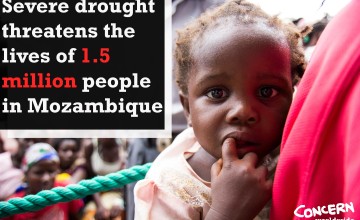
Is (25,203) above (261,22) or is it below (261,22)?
below

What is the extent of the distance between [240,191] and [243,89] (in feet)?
0.33

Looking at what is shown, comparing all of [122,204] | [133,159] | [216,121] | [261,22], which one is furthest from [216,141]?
[122,204]

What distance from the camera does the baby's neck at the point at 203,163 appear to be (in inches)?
21.1

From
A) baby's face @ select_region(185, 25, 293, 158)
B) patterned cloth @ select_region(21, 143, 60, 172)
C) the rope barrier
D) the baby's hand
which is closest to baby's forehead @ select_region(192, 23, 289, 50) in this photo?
baby's face @ select_region(185, 25, 293, 158)

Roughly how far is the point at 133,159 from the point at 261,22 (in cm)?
73

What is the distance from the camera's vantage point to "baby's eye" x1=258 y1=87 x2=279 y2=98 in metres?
0.47

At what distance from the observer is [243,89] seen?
0.46 m

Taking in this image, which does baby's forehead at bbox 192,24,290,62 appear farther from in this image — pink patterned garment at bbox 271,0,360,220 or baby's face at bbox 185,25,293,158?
pink patterned garment at bbox 271,0,360,220

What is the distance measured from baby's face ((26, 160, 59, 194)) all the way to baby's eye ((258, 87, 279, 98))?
0.79m

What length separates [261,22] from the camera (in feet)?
1.63

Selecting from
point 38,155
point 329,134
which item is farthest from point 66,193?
point 329,134

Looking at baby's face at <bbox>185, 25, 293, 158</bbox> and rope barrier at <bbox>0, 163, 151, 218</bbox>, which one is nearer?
baby's face at <bbox>185, 25, 293, 158</bbox>

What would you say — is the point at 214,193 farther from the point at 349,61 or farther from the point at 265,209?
the point at 349,61

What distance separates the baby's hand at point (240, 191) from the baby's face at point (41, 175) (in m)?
0.78
